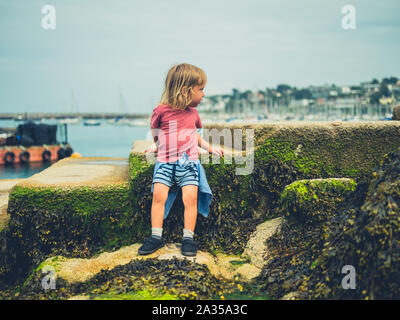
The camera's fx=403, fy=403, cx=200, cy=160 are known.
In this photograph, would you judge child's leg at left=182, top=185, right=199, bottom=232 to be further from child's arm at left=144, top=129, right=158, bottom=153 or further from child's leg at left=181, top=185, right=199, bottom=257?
child's arm at left=144, top=129, right=158, bottom=153

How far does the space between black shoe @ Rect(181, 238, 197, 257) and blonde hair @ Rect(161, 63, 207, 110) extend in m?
1.51

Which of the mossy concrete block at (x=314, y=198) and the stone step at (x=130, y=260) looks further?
the mossy concrete block at (x=314, y=198)

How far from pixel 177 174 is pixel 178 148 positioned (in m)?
0.30

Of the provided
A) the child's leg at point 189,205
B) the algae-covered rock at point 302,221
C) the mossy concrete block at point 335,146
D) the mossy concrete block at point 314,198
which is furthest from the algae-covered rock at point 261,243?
the mossy concrete block at point 335,146

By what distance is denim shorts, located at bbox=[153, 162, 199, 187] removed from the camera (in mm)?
4562

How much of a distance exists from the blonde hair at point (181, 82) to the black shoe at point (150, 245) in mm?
1521

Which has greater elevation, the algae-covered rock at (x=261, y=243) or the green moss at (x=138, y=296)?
the algae-covered rock at (x=261, y=243)

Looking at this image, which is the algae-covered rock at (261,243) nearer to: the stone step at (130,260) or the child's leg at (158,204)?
the stone step at (130,260)

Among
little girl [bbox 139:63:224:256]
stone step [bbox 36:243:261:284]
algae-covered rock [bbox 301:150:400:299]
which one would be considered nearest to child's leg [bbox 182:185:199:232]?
little girl [bbox 139:63:224:256]

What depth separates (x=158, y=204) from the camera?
178 inches

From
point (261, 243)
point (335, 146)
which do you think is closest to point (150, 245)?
point (261, 243)

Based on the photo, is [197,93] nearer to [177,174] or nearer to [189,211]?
[177,174]

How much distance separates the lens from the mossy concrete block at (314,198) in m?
4.54
